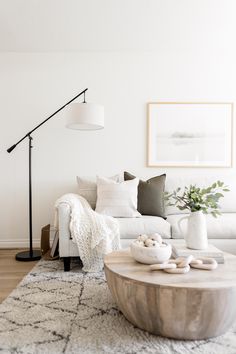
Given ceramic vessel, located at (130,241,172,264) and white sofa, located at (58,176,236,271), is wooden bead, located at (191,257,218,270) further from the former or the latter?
white sofa, located at (58,176,236,271)

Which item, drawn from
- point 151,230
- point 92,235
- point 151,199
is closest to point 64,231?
point 92,235

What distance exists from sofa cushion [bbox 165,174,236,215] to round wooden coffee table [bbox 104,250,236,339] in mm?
1758

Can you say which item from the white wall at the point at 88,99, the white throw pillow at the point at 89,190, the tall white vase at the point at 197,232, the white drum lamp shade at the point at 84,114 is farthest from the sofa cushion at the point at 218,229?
the white drum lamp shade at the point at 84,114

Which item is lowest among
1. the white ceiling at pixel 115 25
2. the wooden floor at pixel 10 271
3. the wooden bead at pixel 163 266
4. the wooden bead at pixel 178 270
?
the wooden floor at pixel 10 271

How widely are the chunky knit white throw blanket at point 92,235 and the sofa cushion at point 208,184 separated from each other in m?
0.92

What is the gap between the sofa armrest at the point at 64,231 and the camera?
2.59 m

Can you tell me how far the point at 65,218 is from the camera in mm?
2592

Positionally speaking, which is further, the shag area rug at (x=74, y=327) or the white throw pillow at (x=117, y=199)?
A: the white throw pillow at (x=117, y=199)

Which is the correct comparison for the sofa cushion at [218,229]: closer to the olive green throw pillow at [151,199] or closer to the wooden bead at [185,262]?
the olive green throw pillow at [151,199]

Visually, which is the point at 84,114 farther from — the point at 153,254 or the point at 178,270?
the point at 178,270

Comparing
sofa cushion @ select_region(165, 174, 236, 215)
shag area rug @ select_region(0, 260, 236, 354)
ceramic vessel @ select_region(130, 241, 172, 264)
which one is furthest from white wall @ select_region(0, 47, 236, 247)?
ceramic vessel @ select_region(130, 241, 172, 264)

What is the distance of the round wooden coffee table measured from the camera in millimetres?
1369

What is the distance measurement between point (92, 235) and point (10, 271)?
88 cm

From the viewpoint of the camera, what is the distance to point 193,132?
3.68 meters
